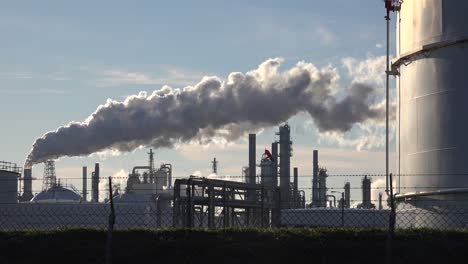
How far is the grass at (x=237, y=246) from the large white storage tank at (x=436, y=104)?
37.7ft

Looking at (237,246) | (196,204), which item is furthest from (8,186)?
(237,246)

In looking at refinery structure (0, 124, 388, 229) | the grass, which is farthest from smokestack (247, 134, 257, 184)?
the grass

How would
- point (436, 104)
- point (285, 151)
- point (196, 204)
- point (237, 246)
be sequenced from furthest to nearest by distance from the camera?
point (285, 151), point (196, 204), point (436, 104), point (237, 246)

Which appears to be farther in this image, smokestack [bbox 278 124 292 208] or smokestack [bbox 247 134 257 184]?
smokestack [bbox 247 134 257 184]

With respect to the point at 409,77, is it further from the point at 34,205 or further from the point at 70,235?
the point at 34,205

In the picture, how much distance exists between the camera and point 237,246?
12812mm

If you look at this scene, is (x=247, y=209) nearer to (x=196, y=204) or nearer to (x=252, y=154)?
(x=196, y=204)

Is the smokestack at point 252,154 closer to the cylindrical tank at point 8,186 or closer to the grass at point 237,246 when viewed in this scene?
the cylindrical tank at point 8,186

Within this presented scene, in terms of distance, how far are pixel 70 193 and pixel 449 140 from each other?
33.6m

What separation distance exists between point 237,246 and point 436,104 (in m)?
13.4

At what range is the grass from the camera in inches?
496

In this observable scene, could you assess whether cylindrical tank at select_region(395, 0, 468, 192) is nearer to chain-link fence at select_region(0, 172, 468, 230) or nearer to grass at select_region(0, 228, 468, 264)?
chain-link fence at select_region(0, 172, 468, 230)

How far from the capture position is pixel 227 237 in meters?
13.1

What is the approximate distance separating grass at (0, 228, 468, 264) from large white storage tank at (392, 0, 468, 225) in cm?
1149
